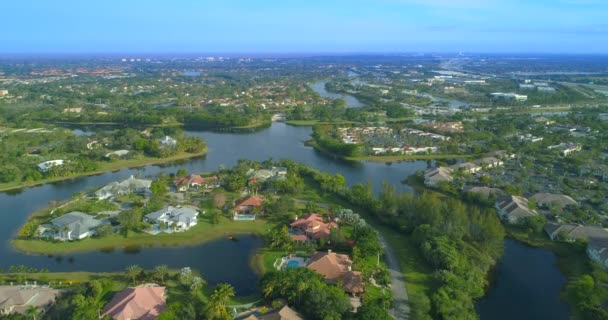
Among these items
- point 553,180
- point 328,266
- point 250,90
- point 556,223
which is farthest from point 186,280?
point 250,90

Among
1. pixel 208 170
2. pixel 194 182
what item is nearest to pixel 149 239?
pixel 194 182

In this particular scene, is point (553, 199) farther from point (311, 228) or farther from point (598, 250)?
point (311, 228)

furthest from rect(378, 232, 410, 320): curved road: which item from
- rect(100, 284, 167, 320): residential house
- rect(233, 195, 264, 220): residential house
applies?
rect(100, 284, 167, 320): residential house

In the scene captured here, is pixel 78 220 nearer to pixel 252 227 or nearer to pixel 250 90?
pixel 252 227

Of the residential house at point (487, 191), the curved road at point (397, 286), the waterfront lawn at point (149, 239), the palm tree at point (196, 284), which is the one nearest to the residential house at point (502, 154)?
the residential house at point (487, 191)

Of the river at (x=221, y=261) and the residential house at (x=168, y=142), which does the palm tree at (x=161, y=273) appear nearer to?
the river at (x=221, y=261)

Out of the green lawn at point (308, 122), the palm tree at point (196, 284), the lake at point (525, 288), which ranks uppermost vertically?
the green lawn at point (308, 122)
